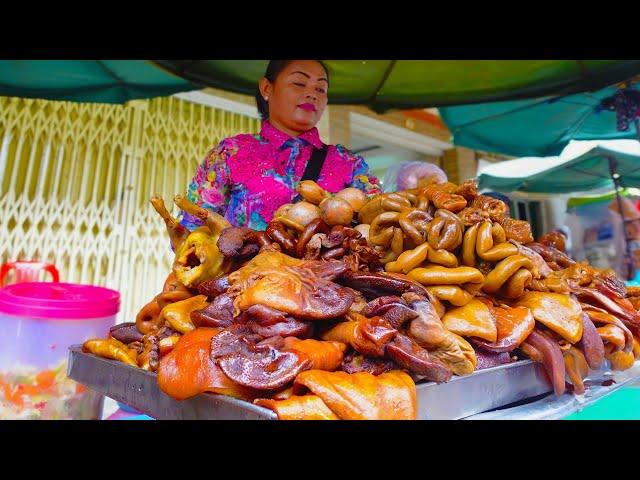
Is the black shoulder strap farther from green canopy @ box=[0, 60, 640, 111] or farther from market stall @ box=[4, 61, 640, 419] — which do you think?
green canopy @ box=[0, 60, 640, 111]

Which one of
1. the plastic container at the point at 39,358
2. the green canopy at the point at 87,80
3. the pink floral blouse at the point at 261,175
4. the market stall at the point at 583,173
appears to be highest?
the market stall at the point at 583,173

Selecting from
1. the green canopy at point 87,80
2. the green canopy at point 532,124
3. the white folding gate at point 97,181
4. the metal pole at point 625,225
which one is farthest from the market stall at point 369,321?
the metal pole at point 625,225

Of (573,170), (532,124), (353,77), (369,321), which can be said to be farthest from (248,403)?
(573,170)

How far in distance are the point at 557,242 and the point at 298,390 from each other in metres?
1.20

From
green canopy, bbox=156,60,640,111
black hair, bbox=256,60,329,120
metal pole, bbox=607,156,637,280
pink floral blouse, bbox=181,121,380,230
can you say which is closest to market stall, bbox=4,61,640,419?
pink floral blouse, bbox=181,121,380,230

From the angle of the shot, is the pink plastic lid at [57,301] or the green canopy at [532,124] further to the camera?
the green canopy at [532,124]

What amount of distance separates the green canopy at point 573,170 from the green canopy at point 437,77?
2876 mm

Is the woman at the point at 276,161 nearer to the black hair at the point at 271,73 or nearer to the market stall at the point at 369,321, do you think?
the black hair at the point at 271,73

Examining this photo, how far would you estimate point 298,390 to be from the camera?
0.67 m

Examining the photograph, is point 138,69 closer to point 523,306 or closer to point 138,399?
point 138,399

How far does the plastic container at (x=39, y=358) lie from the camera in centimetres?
160

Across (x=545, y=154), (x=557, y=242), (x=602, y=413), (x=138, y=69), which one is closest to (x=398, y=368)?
(x=602, y=413)

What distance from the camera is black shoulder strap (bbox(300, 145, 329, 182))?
5.93ft

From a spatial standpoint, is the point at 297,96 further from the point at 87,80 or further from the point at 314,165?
the point at 87,80
